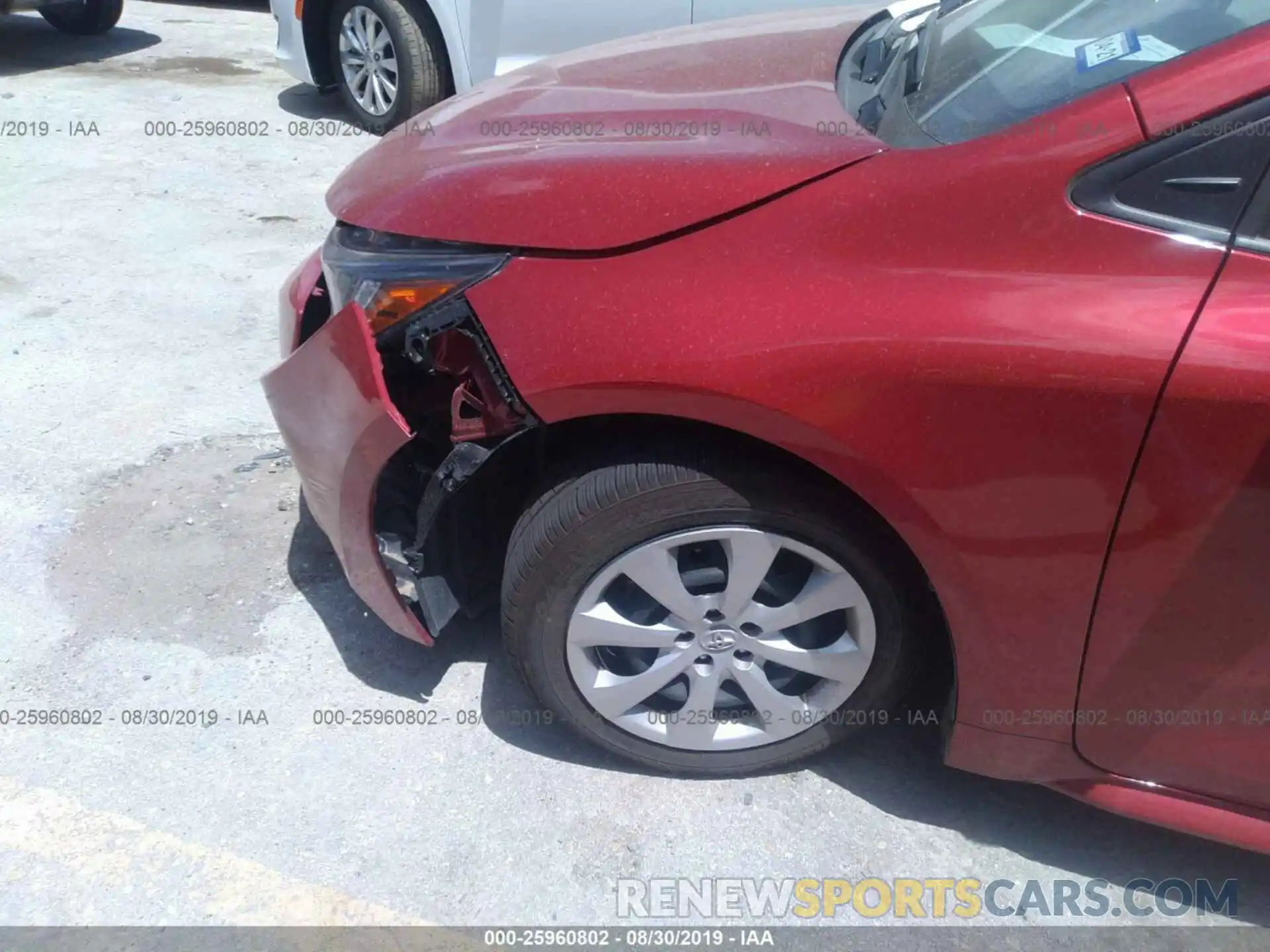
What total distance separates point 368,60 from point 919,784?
5.18 m

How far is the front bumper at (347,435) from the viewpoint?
79.2 inches

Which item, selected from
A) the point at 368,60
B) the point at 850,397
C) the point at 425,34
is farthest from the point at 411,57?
the point at 850,397

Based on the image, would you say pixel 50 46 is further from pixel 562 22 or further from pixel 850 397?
pixel 850 397

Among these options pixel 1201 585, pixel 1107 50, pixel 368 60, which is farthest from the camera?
pixel 368 60

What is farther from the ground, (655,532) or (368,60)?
(655,532)

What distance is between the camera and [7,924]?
6.47ft

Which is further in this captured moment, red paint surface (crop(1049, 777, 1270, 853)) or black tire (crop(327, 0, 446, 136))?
black tire (crop(327, 0, 446, 136))

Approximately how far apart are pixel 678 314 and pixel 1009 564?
70cm

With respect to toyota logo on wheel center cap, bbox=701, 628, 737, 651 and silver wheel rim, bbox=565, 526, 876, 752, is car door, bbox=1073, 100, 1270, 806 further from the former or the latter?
toyota logo on wheel center cap, bbox=701, 628, 737, 651

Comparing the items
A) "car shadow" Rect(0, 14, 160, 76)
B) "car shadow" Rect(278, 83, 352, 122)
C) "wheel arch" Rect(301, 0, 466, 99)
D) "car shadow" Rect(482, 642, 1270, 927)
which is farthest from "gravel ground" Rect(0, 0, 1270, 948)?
"car shadow" Rect(0, 14, 160, 76)

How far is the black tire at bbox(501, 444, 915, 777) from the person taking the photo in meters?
1.90

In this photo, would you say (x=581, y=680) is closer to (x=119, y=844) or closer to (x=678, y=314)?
(x=678, y=314)

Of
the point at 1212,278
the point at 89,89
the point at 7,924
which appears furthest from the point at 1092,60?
the point at 89,89

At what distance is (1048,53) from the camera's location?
1.95 meters
